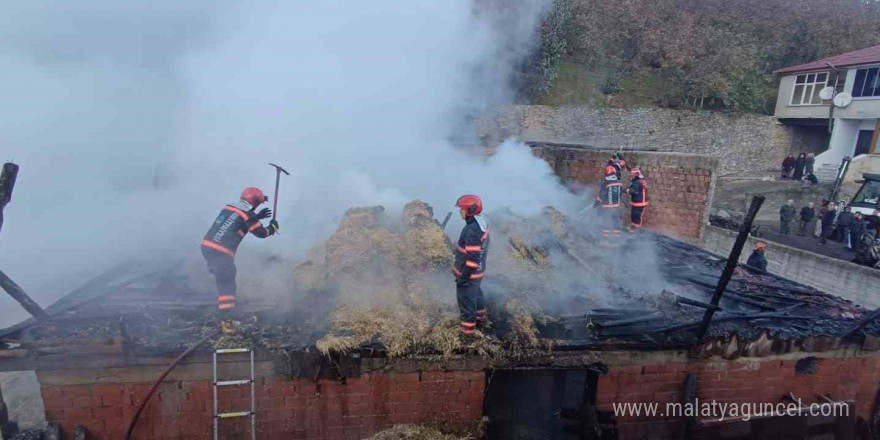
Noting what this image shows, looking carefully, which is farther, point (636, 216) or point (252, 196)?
point (636, 216)

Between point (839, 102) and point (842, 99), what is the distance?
0.52 ft

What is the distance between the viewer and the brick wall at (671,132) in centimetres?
2092

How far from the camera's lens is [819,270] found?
11422mm

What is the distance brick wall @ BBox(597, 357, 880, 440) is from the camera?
5.38 m

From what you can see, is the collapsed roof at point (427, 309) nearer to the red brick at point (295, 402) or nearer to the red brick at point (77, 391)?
the red brick at point (77, 391)

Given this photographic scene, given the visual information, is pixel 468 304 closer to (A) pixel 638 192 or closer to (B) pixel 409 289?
(B) pixel 409 289

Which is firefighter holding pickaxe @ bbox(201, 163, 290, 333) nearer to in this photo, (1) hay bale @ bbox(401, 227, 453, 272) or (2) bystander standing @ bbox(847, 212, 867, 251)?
(1) hay bale @ bbox(401, 227, 453, 272)

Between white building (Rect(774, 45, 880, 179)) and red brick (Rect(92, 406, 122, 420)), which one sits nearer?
red brick (Rect(92, 406, 122, 420))

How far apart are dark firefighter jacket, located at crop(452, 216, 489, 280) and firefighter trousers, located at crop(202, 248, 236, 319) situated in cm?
253

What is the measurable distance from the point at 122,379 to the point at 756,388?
6.87 meters

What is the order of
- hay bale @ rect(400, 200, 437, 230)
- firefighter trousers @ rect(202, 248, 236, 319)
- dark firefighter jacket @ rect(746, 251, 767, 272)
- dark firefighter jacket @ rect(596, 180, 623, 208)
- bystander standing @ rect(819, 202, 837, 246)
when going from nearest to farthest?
firefighter trousers @ rect(202, 248, 236, 319)
hay bale @ rect(400, 200, 437, 230)
dark firefighter jacket @ rect(746, 251, 767, 272)
dark firefighter jacket @ rect(596, 180, 623, 208)
bystander standing @ rect(819, 202, 837, 246)

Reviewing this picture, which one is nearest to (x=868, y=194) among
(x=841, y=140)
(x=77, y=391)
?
(x=841, y=140)

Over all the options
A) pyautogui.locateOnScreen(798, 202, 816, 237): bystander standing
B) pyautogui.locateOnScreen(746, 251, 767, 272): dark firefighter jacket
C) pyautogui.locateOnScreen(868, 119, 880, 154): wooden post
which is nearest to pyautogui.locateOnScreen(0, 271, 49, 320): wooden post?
pyautogui.locateOnScreen(746, 251, 767, 272): dark firefighter jacket

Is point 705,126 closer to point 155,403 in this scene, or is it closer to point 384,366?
point 384,366
